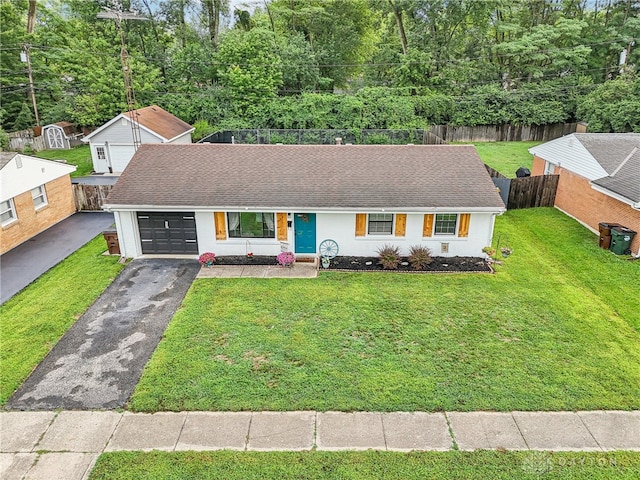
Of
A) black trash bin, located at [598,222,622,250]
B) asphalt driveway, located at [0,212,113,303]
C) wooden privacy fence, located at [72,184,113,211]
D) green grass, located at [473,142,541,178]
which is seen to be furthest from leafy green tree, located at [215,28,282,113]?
black trash bin, located at [598,222,622,250]

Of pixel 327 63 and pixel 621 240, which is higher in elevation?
pixel 327 63

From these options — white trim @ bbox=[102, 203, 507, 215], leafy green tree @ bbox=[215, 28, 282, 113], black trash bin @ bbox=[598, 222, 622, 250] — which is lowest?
black trash bin @ bbox=[598, 222, 622, 250]

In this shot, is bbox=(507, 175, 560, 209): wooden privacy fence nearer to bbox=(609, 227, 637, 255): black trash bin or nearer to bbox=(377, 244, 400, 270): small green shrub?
bbox=(609, 227, 637, 255): black trash bin

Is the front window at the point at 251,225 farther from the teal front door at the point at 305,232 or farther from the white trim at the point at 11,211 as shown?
the white trim at the point at 11,211

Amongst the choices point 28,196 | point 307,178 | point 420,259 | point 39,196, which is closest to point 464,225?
point 420,259

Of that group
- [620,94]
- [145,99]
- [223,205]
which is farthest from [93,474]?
[620,94]

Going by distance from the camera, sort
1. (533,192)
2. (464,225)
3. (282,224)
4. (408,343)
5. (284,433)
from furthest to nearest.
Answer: (533,192) → (282,224) → (464,225) → (408,343) → (284,433)

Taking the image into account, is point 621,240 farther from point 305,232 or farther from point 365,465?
point 365,465
